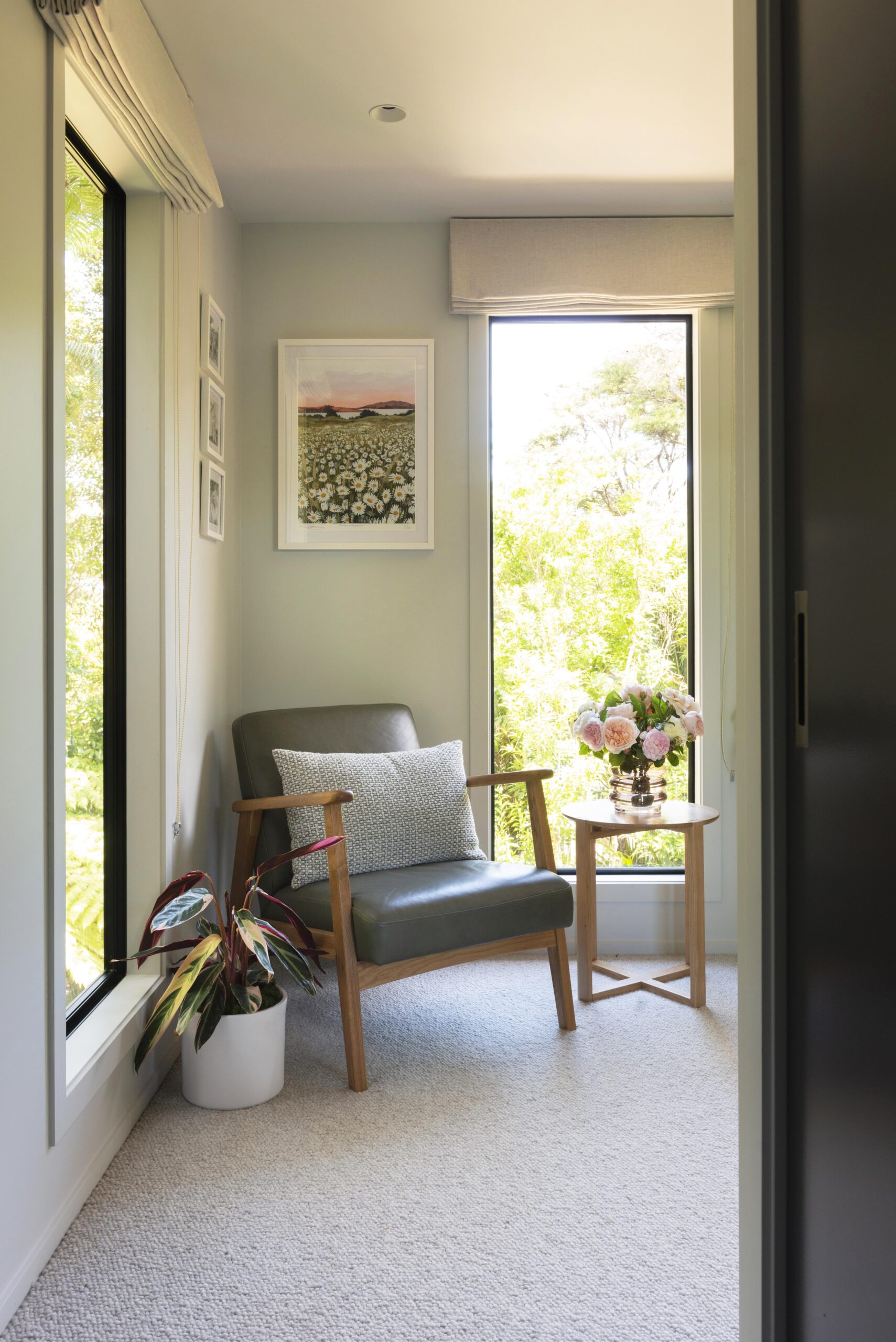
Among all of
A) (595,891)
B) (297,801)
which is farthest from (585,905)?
(297,801)

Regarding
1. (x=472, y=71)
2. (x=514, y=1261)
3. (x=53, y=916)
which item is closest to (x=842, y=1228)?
(x=514, y=1261)

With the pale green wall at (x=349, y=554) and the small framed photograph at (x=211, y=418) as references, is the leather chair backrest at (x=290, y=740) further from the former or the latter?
the small framed photograph at (x=211, y=418)

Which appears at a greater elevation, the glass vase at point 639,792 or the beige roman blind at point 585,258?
the beige roman blind at point 585,258

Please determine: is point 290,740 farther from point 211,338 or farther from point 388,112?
point 388,112

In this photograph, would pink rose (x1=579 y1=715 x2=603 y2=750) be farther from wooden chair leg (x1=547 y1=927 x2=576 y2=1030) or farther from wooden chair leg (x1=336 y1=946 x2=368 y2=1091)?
wooden chair leg (x1=336 y1=946 x2=368 y2=1091)

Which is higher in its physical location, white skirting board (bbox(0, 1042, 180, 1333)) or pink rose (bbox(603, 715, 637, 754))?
pink rose (bbox(603, 715, 637, 754))

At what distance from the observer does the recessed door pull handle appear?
3.21ft

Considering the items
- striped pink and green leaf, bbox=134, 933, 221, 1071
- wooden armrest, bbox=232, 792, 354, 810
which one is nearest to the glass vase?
wooden armrest, bbox=232, 792, 354, 810

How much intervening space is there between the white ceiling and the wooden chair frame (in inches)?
72.0

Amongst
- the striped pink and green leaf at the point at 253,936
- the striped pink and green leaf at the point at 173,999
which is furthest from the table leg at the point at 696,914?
the striped pink and green leaf at the point at 173,999

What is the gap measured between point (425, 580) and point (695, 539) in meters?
0.96

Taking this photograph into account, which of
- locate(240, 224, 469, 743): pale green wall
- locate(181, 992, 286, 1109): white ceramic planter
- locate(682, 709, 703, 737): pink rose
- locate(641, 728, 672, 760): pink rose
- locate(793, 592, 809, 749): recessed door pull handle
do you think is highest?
locate(240, 224, 469, 743): pale green wall

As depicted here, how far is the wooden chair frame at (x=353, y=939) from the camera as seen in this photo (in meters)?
2.38

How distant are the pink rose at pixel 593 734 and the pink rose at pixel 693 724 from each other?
0.84 ft
